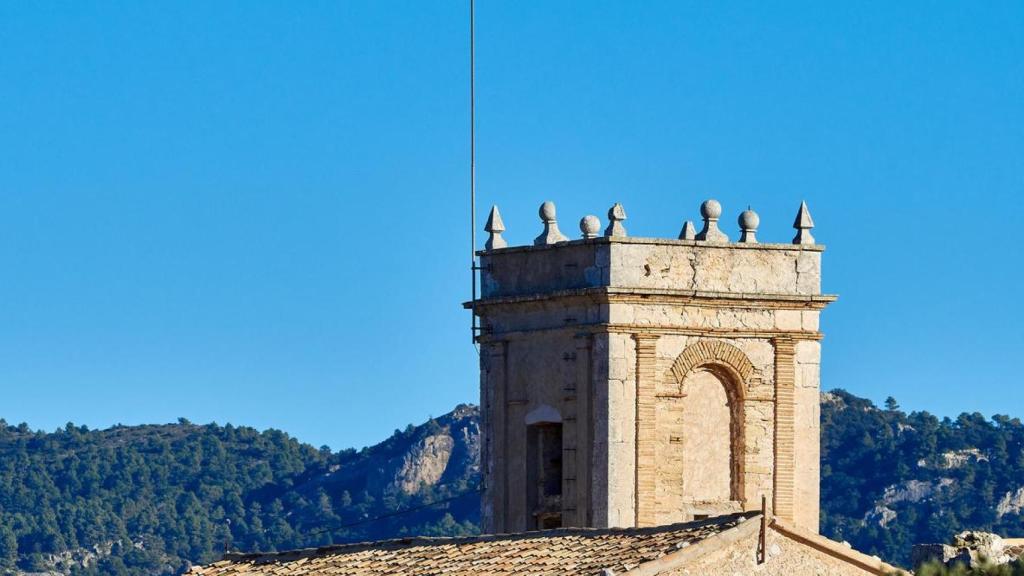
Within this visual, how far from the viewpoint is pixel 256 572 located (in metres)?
34.3

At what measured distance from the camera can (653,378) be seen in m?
36.4

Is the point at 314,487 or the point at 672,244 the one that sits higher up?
the point at 672,244

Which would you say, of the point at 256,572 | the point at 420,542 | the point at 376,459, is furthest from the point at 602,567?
the point at 376,459

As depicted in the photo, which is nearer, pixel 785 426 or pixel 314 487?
pixel 785 426

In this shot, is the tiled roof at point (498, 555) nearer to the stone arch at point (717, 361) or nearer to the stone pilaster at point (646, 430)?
the stone pilaster at point (646, 430)

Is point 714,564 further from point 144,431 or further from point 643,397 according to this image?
point 144,431

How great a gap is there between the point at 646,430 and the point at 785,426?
1892 millimetres

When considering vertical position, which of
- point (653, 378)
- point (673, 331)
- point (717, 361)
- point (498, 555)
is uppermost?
point (673, 331)

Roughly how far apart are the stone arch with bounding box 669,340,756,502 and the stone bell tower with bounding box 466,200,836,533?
0.01 m

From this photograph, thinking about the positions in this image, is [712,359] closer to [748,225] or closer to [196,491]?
[748,225]

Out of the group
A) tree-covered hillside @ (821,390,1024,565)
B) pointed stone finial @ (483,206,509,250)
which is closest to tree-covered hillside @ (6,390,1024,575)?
tree-covered hillside @ (821,390,1024,565)

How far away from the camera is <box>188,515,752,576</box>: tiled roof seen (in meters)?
29.4

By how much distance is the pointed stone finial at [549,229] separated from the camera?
1481 inches

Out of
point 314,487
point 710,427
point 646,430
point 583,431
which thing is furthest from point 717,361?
point 314,487
